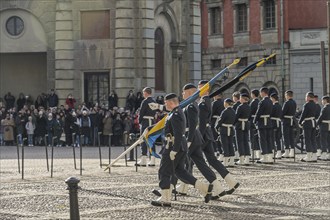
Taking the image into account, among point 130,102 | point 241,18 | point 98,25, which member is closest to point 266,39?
point 241,18

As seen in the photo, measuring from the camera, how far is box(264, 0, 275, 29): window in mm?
64312

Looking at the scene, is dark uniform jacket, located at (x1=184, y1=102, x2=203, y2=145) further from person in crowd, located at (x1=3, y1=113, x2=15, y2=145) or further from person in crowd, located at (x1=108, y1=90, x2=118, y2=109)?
person in crowd, located at (x1=3, y1=113, x2=15, y2=145)

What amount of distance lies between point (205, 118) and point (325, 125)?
1093 cm

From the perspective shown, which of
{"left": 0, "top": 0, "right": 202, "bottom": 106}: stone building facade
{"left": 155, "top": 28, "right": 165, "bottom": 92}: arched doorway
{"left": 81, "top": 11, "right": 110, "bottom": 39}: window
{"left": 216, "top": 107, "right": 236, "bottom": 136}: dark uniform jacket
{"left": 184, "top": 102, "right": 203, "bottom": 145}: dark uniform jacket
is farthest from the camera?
{"left": 155, "top": 28, "right": 165, "bottom": 92}: arched doorway

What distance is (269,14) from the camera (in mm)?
64688

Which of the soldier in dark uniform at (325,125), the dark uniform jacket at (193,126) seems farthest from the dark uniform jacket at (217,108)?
the dark uniform jacket at (193,126)

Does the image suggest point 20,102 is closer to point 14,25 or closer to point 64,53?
point 64,53

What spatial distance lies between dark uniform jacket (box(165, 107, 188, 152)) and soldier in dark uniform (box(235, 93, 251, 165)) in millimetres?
10736

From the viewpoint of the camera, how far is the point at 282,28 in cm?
6331

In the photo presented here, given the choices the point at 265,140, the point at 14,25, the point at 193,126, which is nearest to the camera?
the point at 193,126

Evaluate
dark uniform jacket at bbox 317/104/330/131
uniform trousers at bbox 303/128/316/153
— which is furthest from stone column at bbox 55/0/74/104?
dark uniform jacket at bbox 317/104/330/131

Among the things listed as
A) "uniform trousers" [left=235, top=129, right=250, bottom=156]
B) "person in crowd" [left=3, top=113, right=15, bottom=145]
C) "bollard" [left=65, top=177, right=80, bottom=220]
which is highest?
"person in crowd" [left=3, top=113, right=15, bottom=145]

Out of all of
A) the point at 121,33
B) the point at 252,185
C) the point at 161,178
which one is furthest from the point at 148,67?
the point at 161,178

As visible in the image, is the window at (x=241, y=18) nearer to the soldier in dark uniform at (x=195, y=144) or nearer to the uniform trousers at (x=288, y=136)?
the uniform trousers at (x=288, y=136)
